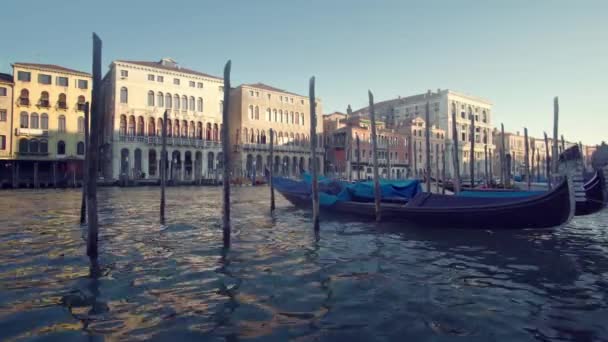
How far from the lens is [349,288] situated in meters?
4.79

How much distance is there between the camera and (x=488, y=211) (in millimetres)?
8742

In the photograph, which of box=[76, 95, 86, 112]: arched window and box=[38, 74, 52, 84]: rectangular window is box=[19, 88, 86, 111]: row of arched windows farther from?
box=[38, 74, 52, 84]: rectangular window

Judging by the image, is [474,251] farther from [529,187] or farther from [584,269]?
[529,187]

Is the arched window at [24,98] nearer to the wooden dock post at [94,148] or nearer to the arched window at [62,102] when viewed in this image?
the arched window at [62,102]

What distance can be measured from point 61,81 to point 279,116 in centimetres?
2261

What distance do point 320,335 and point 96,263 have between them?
14.0 ft

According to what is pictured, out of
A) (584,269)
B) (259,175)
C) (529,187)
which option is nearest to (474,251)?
(584,269)

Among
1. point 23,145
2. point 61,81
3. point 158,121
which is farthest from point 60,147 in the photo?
point 158,121

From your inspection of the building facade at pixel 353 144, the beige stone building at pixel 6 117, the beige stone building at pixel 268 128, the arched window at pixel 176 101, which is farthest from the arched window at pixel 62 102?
the building facade at pixel 353 144

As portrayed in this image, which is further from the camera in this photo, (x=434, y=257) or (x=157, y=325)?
(x=434, y=257)

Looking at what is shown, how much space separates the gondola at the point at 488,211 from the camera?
314 inches

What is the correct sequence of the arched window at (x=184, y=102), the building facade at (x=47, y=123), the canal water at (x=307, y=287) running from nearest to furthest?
the canal water at (x=307, y=287) < the building facade at (x=47, y=123) < the arched window at (x=184, y=102)

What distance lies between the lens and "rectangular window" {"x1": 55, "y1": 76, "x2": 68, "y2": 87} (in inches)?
1323

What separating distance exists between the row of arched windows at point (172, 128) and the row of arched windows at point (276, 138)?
3.03 m
